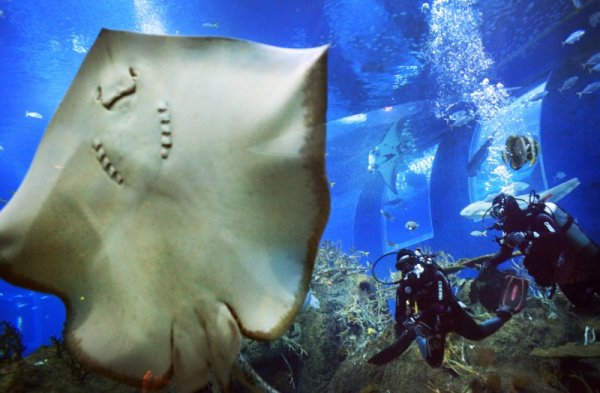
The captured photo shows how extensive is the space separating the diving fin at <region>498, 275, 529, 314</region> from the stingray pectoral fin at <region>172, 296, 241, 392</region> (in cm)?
383

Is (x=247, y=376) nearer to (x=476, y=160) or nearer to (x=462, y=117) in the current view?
(x=462, y=117)

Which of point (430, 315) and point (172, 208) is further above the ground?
point (172, 208)

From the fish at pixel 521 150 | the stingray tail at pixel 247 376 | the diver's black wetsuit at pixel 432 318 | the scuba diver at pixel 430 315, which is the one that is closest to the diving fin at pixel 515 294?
the scuba diver at pixel 430 315

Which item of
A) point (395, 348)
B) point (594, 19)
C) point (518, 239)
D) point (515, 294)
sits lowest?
point (395, 348)

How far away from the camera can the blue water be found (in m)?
8.45

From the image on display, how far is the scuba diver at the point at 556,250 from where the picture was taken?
3.84 m

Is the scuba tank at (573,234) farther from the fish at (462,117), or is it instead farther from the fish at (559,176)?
the fish at (462,117)

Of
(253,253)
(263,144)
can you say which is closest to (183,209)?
(253,253)

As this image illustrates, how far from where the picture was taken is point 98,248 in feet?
5.56

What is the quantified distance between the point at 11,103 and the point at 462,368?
14495 mm

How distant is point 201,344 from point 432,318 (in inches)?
117

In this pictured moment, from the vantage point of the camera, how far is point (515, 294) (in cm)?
411

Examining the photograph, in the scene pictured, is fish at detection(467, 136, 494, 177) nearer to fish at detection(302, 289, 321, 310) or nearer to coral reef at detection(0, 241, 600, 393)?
coral reef at detection(0, 241, 600, 393)

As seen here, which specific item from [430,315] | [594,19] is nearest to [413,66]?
[594,19]
